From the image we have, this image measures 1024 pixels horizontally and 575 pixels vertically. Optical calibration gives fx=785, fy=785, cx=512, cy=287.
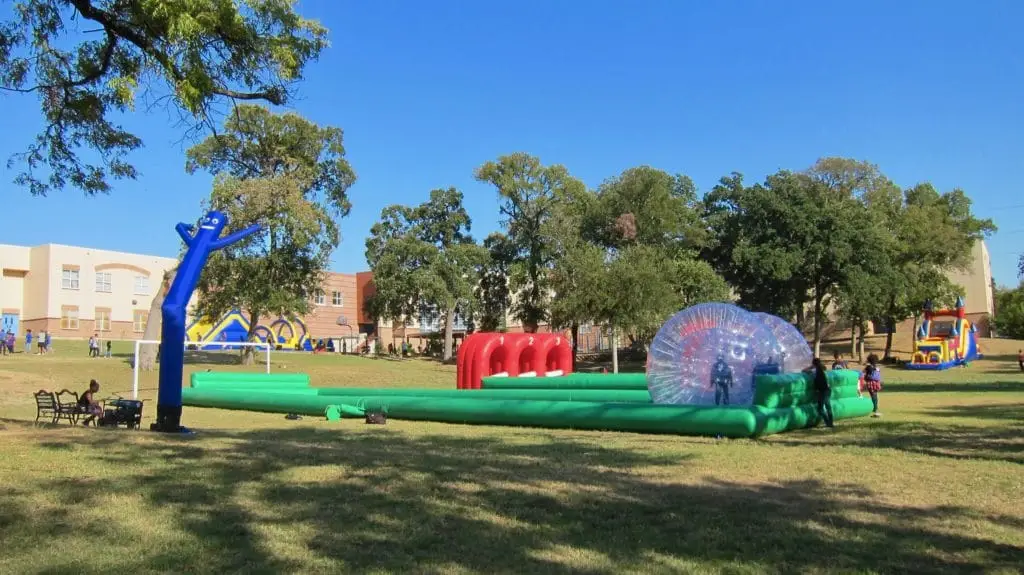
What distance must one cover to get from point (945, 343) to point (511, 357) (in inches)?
1029

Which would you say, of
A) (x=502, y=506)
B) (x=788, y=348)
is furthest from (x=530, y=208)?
(x=502, y=506)

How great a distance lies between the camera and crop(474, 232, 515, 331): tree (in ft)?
168

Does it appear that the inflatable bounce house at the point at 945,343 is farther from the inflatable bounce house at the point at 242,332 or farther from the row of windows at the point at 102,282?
the row of windows at the point at 102,282

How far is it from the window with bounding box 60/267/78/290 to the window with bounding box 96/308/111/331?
2613 millimetres

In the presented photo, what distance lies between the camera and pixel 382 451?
10.3 m

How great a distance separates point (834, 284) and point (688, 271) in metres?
8.65

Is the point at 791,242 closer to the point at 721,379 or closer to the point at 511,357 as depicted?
the point at 511,357

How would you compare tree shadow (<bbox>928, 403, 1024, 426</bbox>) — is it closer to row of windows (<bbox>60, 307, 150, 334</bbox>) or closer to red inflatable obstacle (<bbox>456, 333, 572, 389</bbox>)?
red inflatable obstacle (<bbox>456, 333, 572, 389</bbox>)

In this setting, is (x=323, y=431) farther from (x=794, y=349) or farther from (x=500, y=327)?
(x=500, y=327)

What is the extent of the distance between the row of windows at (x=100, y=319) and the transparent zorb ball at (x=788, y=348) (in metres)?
52.2

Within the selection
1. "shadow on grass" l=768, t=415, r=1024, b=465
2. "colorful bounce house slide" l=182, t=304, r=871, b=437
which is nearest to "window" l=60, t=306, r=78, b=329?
"colorful bounce house slide" l=182, t=304, r=871, b=437

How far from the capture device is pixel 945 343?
40.2 m

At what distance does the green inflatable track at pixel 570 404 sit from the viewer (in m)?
13.9

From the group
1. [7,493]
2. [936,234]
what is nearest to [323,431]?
[7,493]
